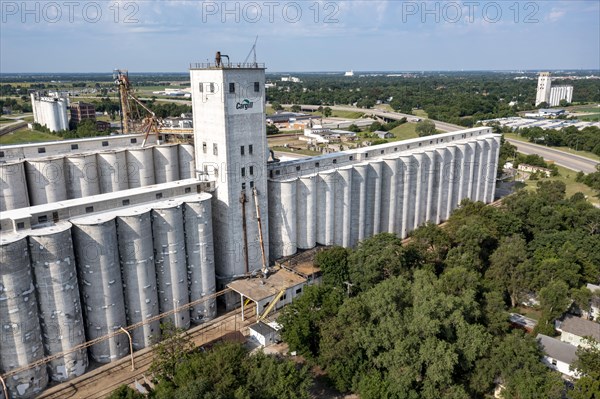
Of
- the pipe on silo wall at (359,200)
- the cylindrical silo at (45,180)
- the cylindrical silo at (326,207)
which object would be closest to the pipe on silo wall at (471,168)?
the pipe on silo wall at (359,200)

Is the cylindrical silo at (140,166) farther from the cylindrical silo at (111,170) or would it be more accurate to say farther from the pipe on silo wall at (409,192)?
the pipe on silo wall at (409,192)

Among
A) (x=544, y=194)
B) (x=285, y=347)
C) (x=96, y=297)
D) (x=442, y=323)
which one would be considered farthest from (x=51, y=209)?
(x=544, y=194)

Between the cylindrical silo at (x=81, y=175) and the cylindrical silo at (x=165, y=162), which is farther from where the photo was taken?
the cylindrical silo at (x=165, y=162)

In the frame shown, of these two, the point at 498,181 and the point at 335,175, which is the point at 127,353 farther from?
the point at 498,181

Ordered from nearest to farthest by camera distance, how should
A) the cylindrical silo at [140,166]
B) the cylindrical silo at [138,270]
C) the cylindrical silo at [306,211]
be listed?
the cylindrical silo at [138,270] → the cylindrical silo at [140,166] → the cylindrical silo at [306,211]

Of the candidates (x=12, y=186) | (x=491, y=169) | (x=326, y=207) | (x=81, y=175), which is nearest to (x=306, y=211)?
(x=326, y=207)

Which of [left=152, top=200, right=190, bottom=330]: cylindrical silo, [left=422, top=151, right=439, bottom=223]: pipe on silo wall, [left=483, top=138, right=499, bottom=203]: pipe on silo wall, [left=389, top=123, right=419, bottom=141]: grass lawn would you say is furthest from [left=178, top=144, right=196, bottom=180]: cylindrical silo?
[left=389, top=123, right=419, bottom=141]: grass lawn

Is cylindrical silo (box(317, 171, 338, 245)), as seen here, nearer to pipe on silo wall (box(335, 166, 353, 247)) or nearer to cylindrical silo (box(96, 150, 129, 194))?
pipe on silo wall (box(335, 166, 353, 247))

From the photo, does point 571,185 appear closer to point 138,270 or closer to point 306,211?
point 306,211
